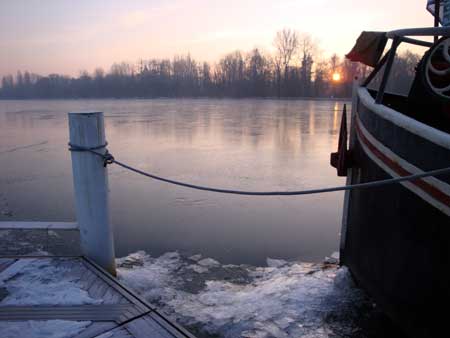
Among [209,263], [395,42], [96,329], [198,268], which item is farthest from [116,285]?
[395,42]

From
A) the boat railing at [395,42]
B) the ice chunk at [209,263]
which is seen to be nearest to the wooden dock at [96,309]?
the ice chunk at [209,263]

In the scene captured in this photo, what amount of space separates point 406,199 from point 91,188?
249 cm

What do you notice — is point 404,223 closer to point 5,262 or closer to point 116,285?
point 116,285

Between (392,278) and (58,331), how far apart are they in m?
2.54

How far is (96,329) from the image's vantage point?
93.3 inches

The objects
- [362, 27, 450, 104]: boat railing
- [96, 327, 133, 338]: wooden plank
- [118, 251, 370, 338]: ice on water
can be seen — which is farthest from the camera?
[118, 251, 370, 338]: ice on water

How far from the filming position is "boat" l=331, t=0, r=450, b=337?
247 cm

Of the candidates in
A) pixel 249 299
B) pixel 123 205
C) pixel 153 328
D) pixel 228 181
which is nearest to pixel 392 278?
pixel 249 299

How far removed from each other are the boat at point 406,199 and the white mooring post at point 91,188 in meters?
2.38

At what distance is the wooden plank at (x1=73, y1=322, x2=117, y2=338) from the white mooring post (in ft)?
3.22

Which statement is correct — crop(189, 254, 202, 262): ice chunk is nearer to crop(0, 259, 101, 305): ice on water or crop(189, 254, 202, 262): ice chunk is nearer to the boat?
the boat

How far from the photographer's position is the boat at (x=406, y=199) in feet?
8.11

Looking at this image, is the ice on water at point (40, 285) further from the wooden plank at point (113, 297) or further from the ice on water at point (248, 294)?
the ice on water at point (248, 294)

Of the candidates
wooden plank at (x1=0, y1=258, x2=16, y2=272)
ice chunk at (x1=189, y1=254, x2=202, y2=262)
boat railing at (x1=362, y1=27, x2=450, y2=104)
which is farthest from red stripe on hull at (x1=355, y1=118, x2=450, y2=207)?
wooden plank at (x1=0, y1=258, x2=16, y2=272)
